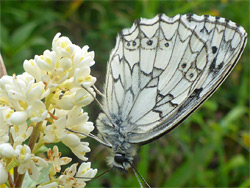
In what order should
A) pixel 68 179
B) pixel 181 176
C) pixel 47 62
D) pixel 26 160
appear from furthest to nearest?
pixel 181 176
pixel 68 179
pixel 47 62
pixel 26 160

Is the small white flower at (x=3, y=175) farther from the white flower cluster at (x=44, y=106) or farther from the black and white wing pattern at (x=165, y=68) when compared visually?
the black and white wing pattern at (x=165, y=68)

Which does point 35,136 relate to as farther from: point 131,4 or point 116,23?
point 131,4

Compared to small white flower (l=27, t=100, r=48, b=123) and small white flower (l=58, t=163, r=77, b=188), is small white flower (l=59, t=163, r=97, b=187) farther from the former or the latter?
small white flower (l=27, t=100, r=48, b=123)

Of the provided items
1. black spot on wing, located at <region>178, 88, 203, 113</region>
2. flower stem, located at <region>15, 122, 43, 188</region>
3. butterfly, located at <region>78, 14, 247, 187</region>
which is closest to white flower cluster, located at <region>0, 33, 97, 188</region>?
flower stem, located at <region>15, 122, 43, 188</region>

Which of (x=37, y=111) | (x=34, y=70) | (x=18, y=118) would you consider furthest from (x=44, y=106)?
(x=34, y=70)

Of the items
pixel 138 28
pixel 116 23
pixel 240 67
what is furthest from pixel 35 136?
pixel 240 67

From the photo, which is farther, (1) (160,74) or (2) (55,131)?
(1) (160,74)

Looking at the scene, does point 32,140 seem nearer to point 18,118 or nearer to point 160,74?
point 18,118
